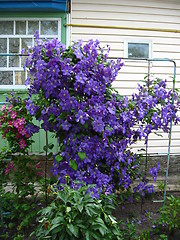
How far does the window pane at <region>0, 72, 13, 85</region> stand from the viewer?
4.79m

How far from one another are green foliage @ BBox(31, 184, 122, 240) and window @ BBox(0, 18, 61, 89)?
2903mm

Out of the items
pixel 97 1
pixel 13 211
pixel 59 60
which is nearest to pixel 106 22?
pixel 97 1

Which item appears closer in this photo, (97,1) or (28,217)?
(28,217)

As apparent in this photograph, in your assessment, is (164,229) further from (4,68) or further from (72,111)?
(4,68)

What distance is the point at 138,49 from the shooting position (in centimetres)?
507

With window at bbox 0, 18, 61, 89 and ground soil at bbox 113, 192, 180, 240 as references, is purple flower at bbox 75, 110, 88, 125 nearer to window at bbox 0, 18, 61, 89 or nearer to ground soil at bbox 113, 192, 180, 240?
ground soil at bbox 113, 192, 180, 240

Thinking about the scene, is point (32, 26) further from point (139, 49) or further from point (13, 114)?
point (13, 114)

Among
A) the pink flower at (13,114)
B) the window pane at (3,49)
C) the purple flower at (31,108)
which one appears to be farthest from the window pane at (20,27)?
the purple flower at (31,108)

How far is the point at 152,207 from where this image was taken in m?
3.84

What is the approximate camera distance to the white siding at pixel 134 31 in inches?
190

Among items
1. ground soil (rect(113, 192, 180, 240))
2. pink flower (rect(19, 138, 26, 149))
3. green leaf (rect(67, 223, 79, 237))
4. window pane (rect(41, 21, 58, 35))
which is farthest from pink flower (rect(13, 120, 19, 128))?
window pane (rect(41, 21, 58, 35))

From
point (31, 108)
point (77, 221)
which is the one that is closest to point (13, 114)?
point (31, 108)

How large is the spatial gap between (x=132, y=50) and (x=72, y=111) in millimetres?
2860

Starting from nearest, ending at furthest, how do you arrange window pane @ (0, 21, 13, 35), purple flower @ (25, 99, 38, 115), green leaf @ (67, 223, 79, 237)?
green leaf @ (67, 223, 79, 237) < purple flower @ (25, 99, 38, 115) < window pane @ (0, 21, 13, 35)
